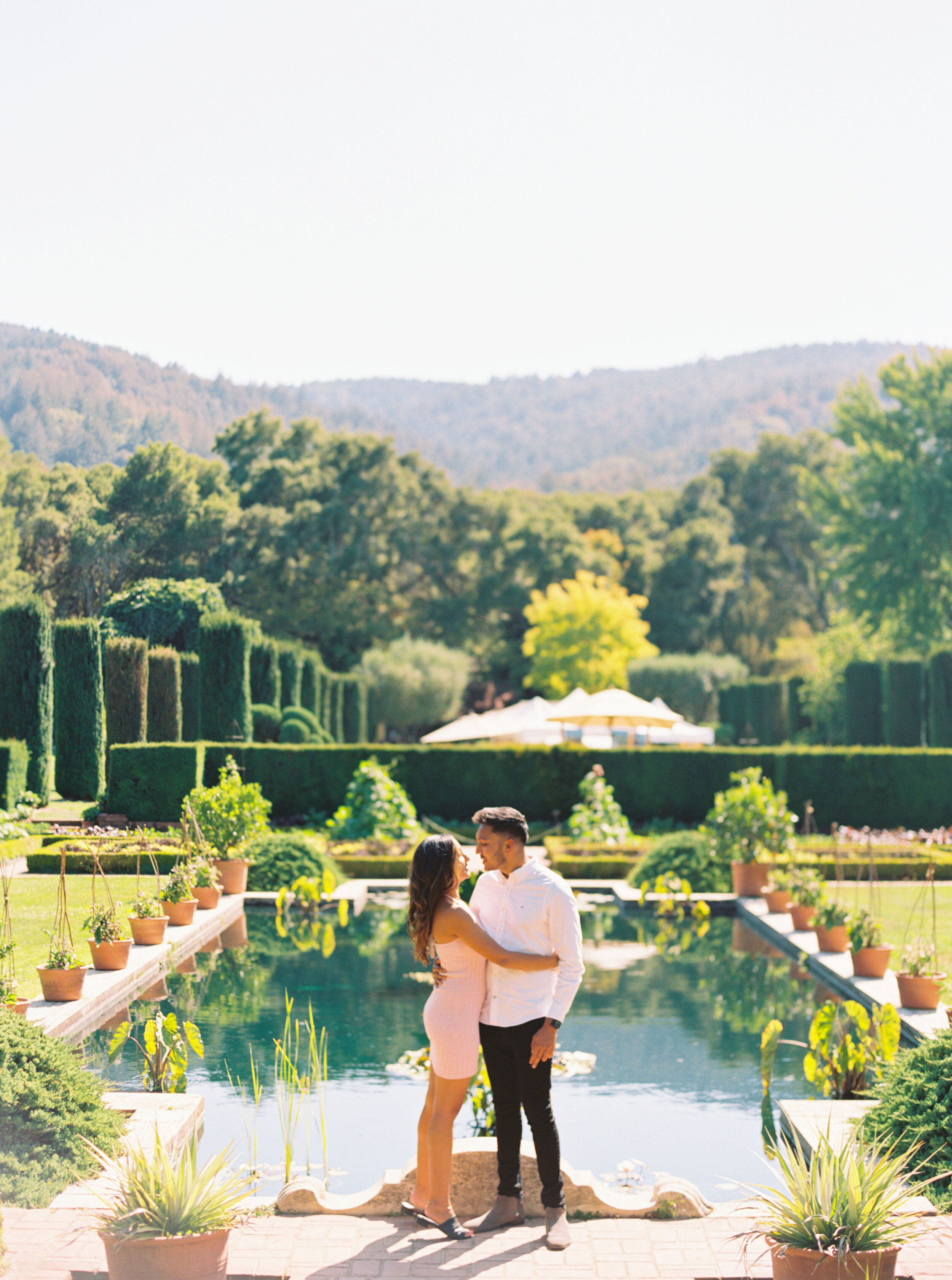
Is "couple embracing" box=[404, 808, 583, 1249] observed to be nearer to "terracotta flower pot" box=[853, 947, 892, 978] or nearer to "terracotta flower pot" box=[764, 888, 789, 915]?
"terracotta flower pot" box=[853, 947, 892, 978]

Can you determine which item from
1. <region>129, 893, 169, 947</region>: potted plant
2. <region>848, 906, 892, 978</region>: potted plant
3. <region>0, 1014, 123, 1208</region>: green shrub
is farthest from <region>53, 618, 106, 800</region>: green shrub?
<region>0, 1014, 123, 1208</region>: green shrub

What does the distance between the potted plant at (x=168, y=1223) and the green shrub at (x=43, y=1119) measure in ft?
2.86

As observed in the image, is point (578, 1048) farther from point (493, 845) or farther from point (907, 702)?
point (907, 702)

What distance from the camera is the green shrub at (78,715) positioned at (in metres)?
17.5

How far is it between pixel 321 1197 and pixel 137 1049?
336 cm

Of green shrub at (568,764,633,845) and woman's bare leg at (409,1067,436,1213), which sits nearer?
woman's bare leg at (409,1067,436,1213)

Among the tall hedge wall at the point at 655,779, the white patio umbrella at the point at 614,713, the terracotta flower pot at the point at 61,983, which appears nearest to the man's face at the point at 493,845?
the terracotta flower pot at the point at 61,983

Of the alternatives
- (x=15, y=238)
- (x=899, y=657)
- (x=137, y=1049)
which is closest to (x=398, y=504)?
(x=899, y=657)

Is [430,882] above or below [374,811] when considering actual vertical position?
above

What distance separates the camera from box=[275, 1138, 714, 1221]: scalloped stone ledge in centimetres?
427

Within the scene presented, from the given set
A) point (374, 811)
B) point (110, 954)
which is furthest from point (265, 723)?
point (110, 954)

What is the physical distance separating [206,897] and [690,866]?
5.39m

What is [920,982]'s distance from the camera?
24.3ft

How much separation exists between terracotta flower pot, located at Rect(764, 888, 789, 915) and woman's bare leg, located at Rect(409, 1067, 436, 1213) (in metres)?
8.56
